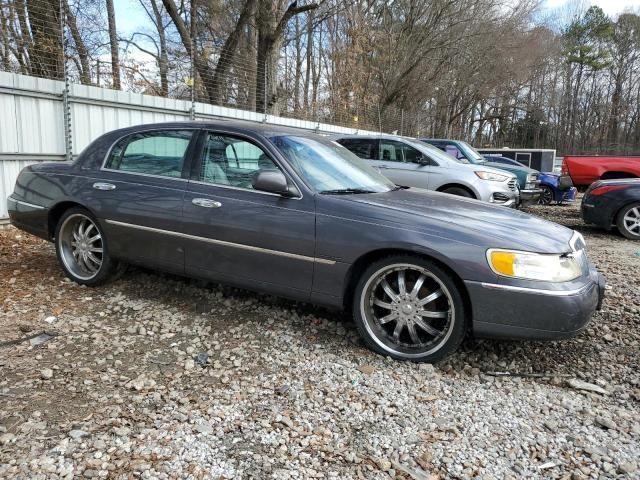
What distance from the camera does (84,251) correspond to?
14.8 feet

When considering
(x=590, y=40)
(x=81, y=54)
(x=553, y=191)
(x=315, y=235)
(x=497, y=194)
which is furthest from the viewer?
(x=590, y=40)

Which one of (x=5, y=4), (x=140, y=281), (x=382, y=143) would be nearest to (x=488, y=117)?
(x=382, y=143)

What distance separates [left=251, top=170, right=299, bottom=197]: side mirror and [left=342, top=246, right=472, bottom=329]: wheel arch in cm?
68

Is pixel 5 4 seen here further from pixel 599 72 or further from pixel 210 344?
pixel 599 72

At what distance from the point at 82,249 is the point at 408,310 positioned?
3107 millimetres

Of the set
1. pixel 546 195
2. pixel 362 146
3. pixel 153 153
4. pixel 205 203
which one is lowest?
pixel 546 195

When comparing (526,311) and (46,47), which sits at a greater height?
(46,47)

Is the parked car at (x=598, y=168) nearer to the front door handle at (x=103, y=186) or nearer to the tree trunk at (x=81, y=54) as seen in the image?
the tree trunk at (x=81, y=54)

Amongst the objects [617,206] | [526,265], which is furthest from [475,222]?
[617,206]

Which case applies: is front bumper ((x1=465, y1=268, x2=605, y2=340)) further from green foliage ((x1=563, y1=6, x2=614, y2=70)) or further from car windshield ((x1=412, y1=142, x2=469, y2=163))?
green foliage ((x1=563, y1=6, x2=614, y2=70))

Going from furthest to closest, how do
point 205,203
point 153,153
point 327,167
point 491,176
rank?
point 491,176, point 153,153, point 327,167, point 205,203

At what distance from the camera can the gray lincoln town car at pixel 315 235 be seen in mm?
2945

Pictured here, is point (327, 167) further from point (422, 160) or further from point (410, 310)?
point (422, 160)

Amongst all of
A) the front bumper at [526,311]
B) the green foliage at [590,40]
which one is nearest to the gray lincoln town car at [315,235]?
the front bumper at [526,311]
